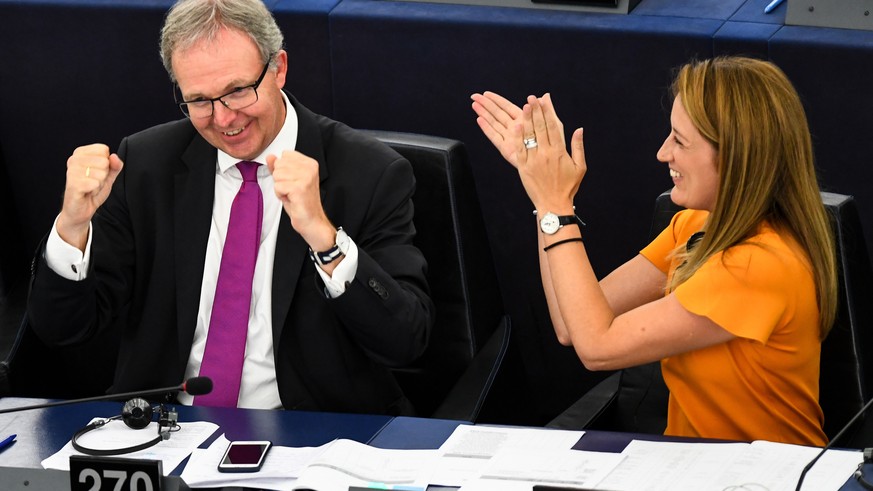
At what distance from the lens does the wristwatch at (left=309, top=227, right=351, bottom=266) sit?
7.85 feet

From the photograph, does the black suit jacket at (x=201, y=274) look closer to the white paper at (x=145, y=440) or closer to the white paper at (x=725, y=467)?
the white paper at (x=145, y=440)

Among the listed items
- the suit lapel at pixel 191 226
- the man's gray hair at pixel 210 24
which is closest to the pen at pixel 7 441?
the suit lapel at pixel 191 226

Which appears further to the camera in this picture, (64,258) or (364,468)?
(64,258)

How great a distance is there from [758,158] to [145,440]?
1210 millimetres

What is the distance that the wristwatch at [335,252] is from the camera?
239 centimetres

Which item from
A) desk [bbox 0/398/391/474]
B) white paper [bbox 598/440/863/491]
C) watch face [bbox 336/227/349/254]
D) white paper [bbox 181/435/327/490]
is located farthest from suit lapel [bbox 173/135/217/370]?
white paper [bbox 598/440/863/491]

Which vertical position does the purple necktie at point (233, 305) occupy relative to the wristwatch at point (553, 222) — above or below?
below

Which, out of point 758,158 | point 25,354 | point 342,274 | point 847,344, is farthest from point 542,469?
point 25,354

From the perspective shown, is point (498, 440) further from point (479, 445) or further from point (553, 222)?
point (553, 222)

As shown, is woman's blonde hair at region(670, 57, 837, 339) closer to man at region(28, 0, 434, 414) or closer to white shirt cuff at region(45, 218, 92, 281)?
man at region(28, 0, 434, 414)

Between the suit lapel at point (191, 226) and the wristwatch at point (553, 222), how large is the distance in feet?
2.46

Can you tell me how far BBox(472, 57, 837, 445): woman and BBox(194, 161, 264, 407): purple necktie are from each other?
1.93ft

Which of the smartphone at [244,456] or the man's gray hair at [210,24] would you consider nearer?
the smartphone at [244,456]

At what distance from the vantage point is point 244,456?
2.12m
